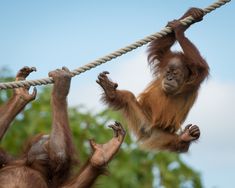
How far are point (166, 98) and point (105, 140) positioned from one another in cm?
614

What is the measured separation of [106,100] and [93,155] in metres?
1.15

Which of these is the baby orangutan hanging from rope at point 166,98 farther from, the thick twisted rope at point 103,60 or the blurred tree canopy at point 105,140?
the blurred tree canopy at point 105,140

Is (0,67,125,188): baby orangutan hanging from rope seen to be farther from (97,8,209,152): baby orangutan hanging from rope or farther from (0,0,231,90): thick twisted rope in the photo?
(97,8,209,152): baby orangutan hanging from rope

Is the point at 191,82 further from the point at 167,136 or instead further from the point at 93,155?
the point at 93,155

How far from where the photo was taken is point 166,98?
760cm

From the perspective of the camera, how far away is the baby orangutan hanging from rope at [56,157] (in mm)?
6320

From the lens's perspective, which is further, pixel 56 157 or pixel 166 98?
pixel 166 98

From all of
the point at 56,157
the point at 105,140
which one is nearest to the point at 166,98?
the point at 56,157

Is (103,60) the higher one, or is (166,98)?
(103,60)

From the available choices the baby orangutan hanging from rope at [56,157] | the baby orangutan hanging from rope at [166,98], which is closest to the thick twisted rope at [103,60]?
the baby orangutan hanging from rope at [56,157]

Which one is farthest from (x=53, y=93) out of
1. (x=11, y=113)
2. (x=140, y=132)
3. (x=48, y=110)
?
(x=48, y=110)

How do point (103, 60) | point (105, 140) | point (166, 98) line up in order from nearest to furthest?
point (103, 60), point (166, 98), point (105, 140)

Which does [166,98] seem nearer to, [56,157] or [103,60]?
[103,60]

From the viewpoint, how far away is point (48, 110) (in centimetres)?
1409
